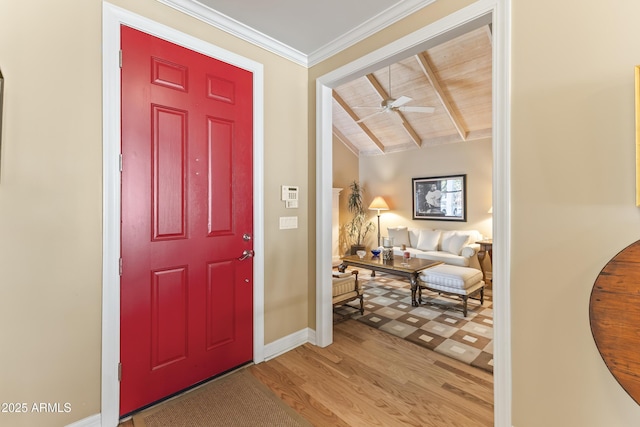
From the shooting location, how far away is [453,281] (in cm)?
350

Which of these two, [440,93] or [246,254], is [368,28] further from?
[440,93]

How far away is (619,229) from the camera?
129 centimetres

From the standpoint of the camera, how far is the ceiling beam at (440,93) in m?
4.08

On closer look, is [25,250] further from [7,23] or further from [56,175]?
[7,23]

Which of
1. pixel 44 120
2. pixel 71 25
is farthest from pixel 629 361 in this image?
pixel 71 25

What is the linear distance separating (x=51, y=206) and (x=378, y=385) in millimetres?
2326

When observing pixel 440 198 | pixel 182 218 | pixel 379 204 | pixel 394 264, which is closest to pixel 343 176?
pixel 379 204

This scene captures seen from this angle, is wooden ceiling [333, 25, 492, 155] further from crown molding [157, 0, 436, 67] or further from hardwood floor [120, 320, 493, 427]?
hardwood floor [120, 320, 493, 427]

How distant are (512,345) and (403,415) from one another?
79 cm

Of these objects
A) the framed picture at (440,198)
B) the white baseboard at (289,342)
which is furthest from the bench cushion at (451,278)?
the framed picture at (440,198)

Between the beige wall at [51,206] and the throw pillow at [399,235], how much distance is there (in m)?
5.35

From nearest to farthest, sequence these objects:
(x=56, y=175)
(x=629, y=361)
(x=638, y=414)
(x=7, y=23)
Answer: (x=629, y=361) → (x=638, y=414) → (x=7, y=23) → (x=56, y=175)

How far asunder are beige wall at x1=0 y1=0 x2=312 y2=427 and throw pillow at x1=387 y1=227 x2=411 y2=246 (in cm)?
535

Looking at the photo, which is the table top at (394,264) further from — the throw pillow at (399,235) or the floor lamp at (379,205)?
the floor lamp at (379,205)
